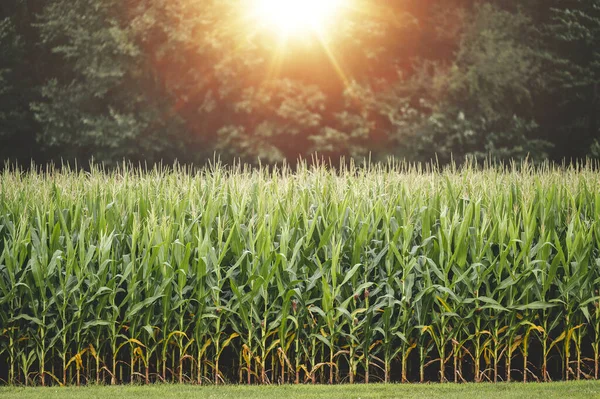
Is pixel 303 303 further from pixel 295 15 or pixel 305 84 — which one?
pixel 295 15

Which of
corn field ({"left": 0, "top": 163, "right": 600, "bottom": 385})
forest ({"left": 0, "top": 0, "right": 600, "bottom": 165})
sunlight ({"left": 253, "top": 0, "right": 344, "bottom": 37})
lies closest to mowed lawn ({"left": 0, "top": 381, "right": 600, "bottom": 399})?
corn field ({"left": 0, "top": 163, "right": 600, "bottom": 385})

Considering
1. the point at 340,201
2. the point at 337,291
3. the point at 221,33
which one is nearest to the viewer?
the point at 337,291

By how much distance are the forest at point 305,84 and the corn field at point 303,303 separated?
10.3m

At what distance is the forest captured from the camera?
1627cm

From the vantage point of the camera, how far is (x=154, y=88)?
1702 centimetres

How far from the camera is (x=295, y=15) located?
16062mm

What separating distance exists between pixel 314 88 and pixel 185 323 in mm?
11166

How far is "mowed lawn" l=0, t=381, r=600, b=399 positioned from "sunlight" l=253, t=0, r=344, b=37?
38.3ft

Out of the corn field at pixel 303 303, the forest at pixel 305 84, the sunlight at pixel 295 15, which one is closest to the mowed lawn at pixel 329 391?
the corn field at pixel 303 303

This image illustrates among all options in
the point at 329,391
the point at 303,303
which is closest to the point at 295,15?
the point at 303,303

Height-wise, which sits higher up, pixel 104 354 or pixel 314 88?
pixel 314 88

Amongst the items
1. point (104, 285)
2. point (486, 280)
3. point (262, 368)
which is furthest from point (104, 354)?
point (486, 280)

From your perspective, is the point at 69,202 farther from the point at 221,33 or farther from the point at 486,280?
the point at 221,33

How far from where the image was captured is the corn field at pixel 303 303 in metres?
5.49
